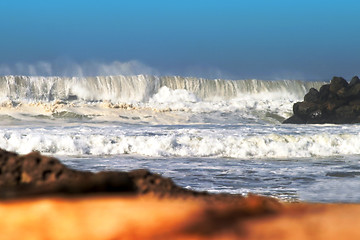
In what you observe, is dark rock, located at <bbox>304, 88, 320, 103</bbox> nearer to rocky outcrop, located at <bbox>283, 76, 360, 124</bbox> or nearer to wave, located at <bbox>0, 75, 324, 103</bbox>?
rocky outcrop, located at <bbox>283, 76, 360, 124</bbox>

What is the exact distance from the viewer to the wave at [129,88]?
3297 cm

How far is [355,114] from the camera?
84.3ft

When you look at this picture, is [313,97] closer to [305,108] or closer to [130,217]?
[305,108]

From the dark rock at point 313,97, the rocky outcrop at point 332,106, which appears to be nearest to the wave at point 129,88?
the dark rock at point 313,97

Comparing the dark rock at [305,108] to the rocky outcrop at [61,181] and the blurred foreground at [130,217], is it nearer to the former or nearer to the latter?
the rocky outcrop at [61,181]

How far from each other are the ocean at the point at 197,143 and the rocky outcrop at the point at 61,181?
4.10 metres

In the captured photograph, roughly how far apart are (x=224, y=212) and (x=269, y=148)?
12.1 metres

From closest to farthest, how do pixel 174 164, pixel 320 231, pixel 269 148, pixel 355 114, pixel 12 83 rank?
pixel 320 231
pixel 174 164
pixel 269 148
pixel 355 114
pixel 12 83

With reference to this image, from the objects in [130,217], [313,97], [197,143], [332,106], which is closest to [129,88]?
[313,97]

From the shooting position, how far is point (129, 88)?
35.6 m

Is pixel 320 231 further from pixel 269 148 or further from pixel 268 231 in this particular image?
pixel 269 148

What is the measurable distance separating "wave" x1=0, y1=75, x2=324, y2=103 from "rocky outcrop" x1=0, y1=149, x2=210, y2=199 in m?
30.6

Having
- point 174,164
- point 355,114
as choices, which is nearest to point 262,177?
point 174,164

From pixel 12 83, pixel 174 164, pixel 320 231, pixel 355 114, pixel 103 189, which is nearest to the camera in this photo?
pixel 320 231
